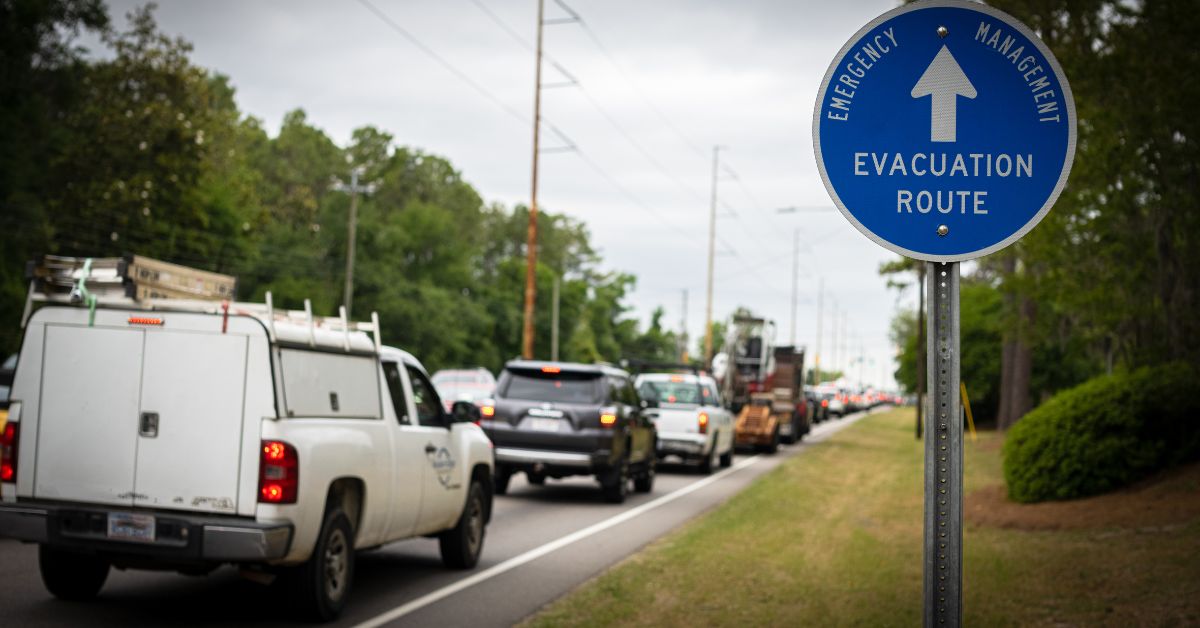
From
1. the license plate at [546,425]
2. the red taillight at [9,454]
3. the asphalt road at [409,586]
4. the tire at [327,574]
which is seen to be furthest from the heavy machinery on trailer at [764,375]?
the red taillight at [9,454]

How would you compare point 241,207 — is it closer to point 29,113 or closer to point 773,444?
point 29,113

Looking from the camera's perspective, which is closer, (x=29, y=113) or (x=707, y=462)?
(x=707, y=462)

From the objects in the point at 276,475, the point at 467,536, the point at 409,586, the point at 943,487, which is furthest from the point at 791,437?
the point at 943,487

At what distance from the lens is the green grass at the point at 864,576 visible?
371 inches

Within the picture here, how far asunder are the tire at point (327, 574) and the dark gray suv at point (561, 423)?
890 centimetres

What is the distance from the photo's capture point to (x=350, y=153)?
299 ft

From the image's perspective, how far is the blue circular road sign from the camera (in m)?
3.83

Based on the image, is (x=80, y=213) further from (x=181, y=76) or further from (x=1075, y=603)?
(x=1075, y=603)

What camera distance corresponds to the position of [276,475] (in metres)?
8.23

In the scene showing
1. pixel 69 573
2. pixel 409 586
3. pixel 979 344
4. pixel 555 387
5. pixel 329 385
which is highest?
pixel 979 344

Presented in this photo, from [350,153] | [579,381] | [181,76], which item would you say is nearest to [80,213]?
[181,76]

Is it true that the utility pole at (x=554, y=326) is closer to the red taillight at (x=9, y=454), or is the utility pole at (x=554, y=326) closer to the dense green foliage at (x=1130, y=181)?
the dense green foliage at (x=1130, y=181)

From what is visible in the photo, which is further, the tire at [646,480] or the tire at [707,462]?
the tire at [707,462]

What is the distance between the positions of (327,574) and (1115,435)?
11568 mm
